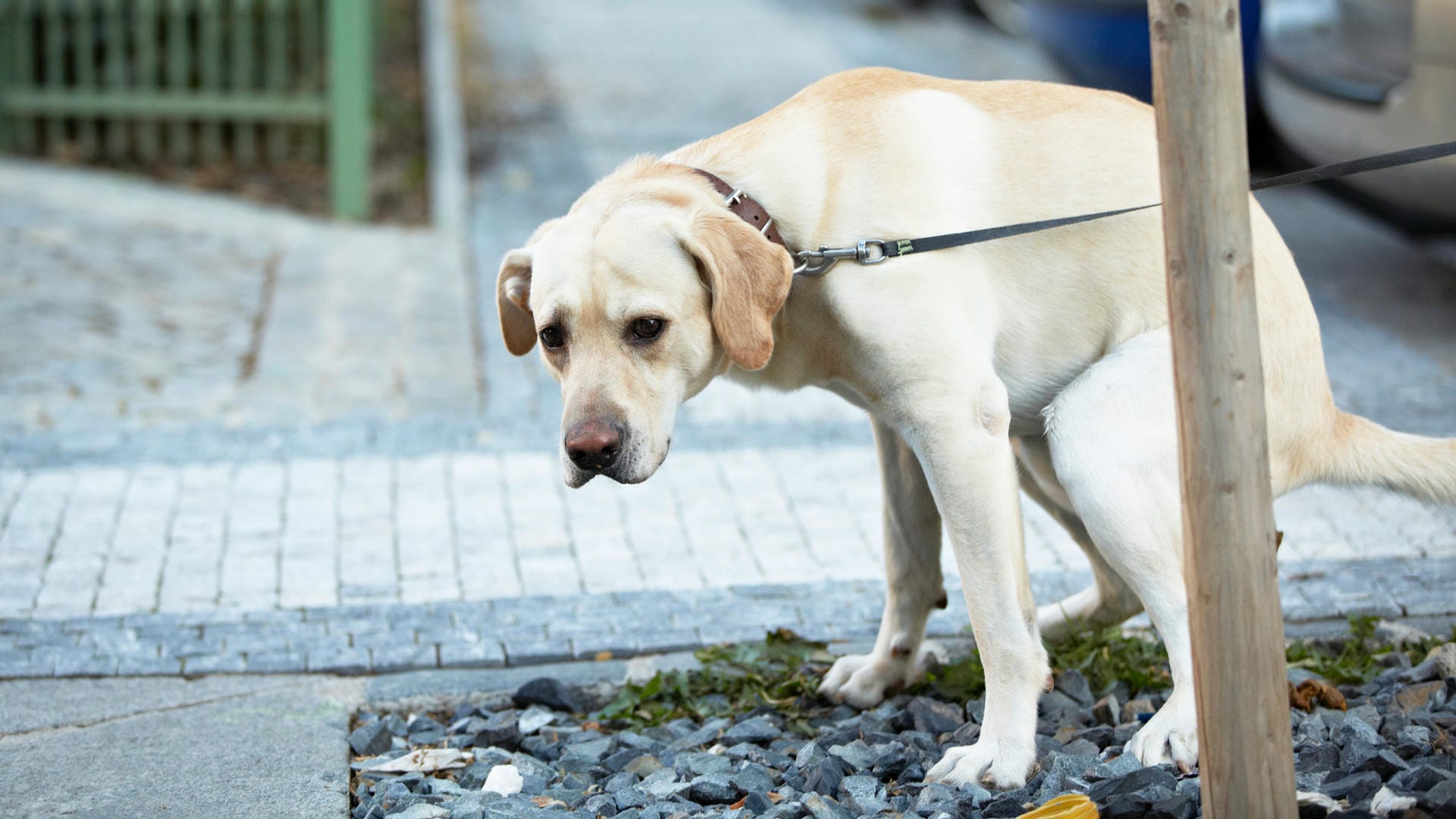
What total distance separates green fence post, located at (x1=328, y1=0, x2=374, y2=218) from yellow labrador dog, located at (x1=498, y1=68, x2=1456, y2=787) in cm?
617

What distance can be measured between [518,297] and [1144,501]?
149 centimetres

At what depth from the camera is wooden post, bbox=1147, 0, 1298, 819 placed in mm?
2229

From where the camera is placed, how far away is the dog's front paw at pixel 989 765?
3008 millimetres

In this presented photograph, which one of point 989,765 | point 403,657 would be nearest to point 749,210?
point 989,765

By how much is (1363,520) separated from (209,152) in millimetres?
8253

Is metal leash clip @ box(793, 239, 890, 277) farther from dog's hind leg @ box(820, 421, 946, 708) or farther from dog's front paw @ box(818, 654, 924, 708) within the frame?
dog's front paw @ box(818, 654, 924, 708)

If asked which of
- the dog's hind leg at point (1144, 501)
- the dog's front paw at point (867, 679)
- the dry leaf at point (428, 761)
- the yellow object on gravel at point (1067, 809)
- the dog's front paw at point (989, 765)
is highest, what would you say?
the dog's hind leg at point (1144, 501)

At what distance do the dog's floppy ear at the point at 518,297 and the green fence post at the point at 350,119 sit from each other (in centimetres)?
610

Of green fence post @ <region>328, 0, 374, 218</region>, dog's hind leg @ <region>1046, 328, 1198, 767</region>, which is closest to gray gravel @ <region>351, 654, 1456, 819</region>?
dog's hind leg @ <region>1046, 328, 1198, 767</region>

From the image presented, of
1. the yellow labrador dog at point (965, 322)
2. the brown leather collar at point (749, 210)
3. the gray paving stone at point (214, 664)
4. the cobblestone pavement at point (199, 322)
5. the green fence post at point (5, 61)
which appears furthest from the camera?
the green fence post at point (5, 61)

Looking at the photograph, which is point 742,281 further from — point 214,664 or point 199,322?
point 199,322

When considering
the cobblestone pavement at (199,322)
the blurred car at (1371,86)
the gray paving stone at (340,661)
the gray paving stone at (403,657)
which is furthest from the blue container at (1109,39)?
the gray paving stone at (340,661)

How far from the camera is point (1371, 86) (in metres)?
6.57

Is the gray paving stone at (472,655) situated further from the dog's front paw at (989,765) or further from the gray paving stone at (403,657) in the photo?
the dog's front paw at (989,765)
